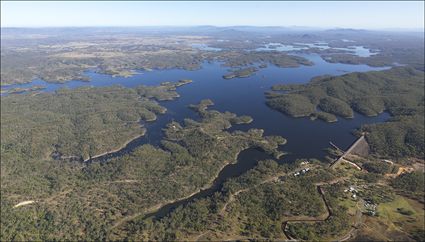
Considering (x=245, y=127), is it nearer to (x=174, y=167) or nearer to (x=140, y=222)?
(x=174, y=167)

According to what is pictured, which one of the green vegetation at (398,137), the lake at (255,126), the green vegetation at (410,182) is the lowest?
the lake at (255,126)

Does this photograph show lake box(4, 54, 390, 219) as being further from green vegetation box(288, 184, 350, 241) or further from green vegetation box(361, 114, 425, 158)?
green vegetation box(288, 184, 350, 241)

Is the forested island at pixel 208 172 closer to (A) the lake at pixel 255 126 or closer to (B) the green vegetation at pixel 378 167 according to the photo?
(B) the green vegetation at pixel 378 167

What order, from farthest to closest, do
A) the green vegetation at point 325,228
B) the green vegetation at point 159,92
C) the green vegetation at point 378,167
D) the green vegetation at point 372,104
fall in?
the green vegetation at point 159,92 → the green vegetation at point 372,104 → the green vegetation at point 378,167 → the green vegetation at point 325,228

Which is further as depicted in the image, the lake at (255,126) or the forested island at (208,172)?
the lake at (255,126)

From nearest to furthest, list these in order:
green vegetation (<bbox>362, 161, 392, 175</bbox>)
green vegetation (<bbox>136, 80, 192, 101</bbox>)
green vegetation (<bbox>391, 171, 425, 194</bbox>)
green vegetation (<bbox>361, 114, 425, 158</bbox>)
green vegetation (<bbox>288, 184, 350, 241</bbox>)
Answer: green vegetation (<bbox>288, 184, 350, 241</bbox>) < green vegetation (<bbox>391, 171, 425, 194</bbox>) < green vegetation (<bbox>362, 161, 392, 175</bbox>) < green vegetation (<bbox>361, 114, 425, 158</bbox>) < green vegetation (<bbox>136, 80, 192, 101</bbox>)

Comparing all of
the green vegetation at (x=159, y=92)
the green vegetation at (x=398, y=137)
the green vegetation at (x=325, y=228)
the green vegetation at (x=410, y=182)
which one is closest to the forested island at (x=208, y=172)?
the green vegetation at (x=325, y=228)

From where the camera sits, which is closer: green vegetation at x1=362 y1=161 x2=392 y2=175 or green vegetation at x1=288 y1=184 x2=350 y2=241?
green vegetation at x1=288 y1=184 x2=350 y2=241

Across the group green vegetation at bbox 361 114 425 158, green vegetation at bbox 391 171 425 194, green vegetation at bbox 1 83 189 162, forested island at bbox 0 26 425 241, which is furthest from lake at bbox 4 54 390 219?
green vegetation at bbox 391 171 425 194

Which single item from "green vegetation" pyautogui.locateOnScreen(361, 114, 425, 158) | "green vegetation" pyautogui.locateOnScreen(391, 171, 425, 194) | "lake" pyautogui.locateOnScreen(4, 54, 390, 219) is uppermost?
"green vegetation" pyautogui.locateOnScreen(361, 114, 425, 158)
